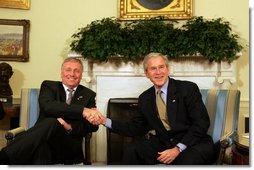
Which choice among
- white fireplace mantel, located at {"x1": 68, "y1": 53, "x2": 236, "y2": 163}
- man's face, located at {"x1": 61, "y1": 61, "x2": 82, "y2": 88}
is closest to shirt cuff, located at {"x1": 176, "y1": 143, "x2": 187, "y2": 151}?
man's face, located at {"x1": 61, "y1": 61, "x2": 82, "y2": 88}

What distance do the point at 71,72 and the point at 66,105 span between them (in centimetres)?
31

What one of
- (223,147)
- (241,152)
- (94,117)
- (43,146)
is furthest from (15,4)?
(241,152)

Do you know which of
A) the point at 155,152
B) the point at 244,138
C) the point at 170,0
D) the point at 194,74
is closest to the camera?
the point at 244,138

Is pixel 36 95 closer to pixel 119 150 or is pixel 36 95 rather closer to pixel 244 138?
pixel 119 150

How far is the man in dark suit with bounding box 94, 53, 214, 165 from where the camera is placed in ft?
6.95

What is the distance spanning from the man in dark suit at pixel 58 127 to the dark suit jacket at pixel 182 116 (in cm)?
35

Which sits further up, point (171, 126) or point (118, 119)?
point (171, 126)

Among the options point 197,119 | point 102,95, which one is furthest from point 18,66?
point 197,119

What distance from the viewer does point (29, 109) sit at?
9.90ft

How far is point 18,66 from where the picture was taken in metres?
4.18

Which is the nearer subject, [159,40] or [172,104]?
[172,104]

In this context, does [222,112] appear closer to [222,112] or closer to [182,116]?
[222,112]

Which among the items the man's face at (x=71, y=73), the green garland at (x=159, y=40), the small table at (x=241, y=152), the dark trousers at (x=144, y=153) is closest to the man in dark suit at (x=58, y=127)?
the man's face at (x=71, y=73)

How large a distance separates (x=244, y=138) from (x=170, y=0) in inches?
95.0
